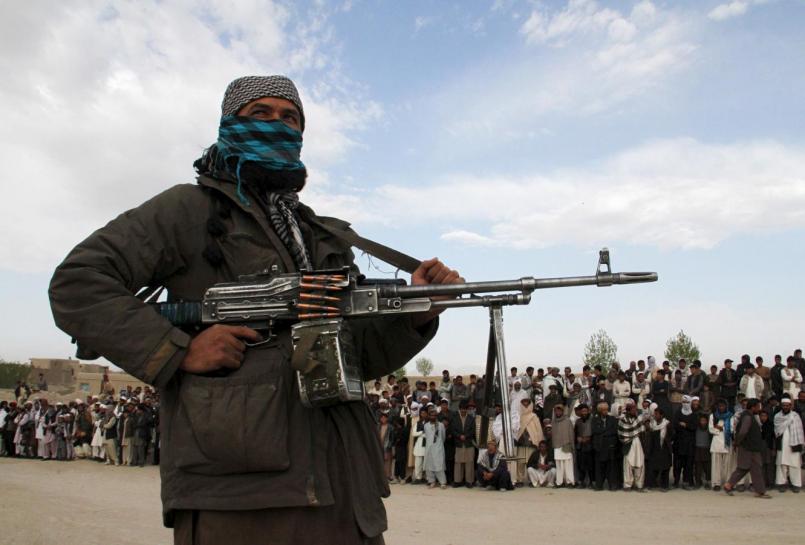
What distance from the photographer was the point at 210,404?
2.37 meters

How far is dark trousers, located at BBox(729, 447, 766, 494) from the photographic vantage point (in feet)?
49.5

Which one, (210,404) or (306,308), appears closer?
(210,404)

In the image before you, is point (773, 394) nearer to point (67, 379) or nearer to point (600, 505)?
point (600, 505)

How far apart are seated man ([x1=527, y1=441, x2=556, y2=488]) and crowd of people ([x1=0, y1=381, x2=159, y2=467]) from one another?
40.0ft

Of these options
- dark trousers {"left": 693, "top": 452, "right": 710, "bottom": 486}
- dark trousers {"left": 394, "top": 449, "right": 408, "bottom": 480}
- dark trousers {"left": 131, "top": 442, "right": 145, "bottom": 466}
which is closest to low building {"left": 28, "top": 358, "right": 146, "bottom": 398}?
dark trousers {"left": 131, "top": 442, "right": 145, "bottom": 466}

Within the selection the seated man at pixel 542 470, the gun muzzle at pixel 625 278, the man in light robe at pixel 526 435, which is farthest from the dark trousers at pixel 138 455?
the gun muzzle at pixel 625 278

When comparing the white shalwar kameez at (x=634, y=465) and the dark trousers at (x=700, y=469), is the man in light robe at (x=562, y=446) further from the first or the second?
the dark trousers at (x=700, y=469)

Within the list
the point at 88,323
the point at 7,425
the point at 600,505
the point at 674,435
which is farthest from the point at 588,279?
the point at 7,425

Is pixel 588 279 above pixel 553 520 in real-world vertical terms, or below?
above

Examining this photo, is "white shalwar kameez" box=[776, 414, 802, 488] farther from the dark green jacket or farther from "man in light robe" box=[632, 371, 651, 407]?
the dark green jacket

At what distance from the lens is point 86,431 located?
997 inches

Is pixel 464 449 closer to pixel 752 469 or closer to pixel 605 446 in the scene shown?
pixel 605 446

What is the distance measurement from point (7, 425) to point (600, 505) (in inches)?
888

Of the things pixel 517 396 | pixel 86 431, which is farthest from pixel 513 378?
pixel 86 431
